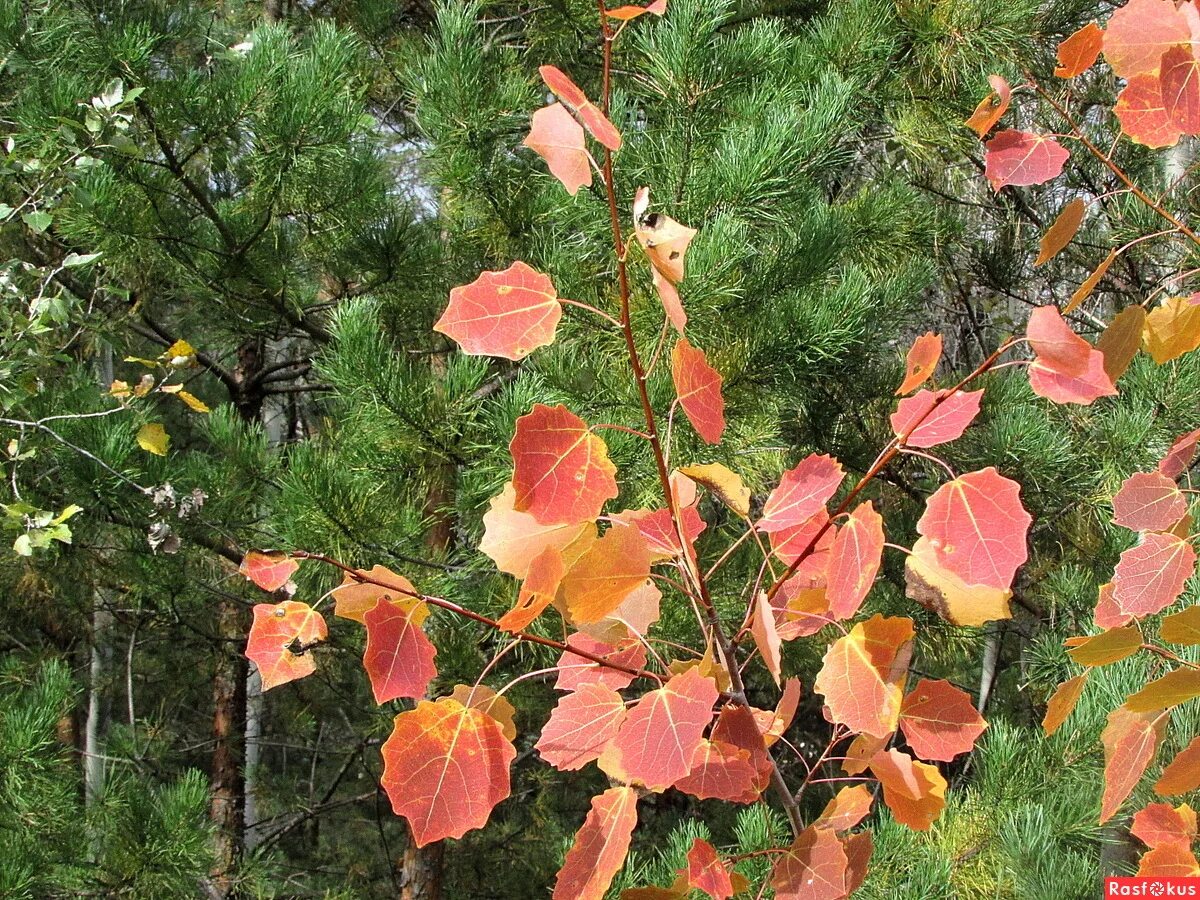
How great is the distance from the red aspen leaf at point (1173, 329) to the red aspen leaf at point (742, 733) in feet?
0.79

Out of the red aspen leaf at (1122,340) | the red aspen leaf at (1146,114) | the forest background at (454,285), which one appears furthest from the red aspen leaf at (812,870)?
the forest background at (454,285)

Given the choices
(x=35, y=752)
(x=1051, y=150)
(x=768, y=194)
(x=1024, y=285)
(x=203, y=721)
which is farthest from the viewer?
(x=203, y=721)

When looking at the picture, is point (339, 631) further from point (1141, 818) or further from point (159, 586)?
point (1141, 818)

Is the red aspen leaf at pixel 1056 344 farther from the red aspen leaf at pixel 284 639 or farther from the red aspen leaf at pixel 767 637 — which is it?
the red aspen leaf at pixel 284 639

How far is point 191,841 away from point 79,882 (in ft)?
0.80

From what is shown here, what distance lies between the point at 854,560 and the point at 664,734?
9 centimetres

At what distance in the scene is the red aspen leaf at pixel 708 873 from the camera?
382mm

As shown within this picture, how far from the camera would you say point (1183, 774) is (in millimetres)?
402

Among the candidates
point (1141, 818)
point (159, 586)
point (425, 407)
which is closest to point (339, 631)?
point (159, 586)

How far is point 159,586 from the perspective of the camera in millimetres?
2090

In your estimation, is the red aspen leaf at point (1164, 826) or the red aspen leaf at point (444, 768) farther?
the red aspen leaf at point (1164, 826)

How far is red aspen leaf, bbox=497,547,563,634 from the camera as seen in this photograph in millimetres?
311

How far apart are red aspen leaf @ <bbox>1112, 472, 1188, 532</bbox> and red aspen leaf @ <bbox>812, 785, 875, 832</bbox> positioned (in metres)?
0.18

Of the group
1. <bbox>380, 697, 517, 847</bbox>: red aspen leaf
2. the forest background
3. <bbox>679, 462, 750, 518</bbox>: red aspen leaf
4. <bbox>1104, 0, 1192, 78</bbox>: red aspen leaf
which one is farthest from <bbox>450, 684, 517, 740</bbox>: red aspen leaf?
the forest background
